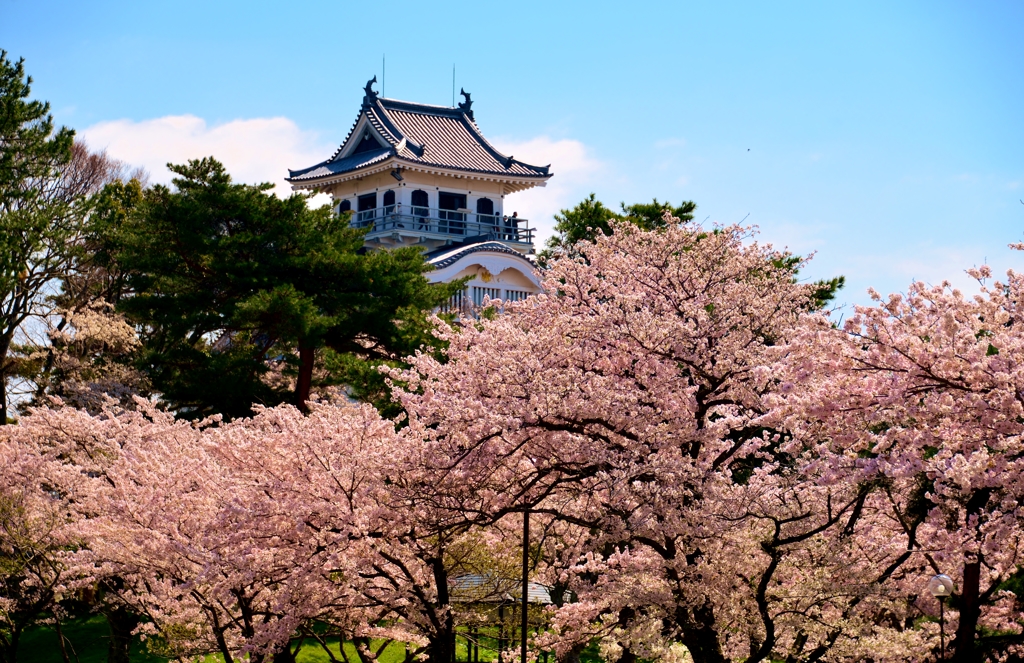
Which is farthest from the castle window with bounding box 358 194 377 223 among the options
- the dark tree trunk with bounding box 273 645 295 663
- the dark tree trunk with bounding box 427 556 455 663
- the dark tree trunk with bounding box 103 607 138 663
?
the dark tree trunk with bounding box 427 556 455 663

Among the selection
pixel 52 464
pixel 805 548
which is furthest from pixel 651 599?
pixel 52 464

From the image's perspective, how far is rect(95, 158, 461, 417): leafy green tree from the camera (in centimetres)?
2686

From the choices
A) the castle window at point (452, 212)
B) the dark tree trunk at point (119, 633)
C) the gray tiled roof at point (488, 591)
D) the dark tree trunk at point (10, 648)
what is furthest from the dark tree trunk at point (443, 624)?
the castle window at point (452, 212)

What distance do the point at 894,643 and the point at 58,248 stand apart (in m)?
24.4

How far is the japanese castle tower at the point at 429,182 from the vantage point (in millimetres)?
46906

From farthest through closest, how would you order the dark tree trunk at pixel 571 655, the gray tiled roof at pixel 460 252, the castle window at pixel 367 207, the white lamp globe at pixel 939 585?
the castle window at pixel 367 207, the gray tiled roof at pixel 460 252, the dark tree trunk at pixel 571 655, the white lamp globe at pixel 939 585

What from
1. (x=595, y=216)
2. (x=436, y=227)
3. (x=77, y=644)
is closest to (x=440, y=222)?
(x=436, y=227)

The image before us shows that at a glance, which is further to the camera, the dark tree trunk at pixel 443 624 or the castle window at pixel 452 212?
the castle window at pixel 452 212

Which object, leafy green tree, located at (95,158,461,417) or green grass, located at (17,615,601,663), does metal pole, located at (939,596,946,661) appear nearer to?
green grass, located at (17,615,601,663)

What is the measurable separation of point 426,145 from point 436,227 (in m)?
4.26

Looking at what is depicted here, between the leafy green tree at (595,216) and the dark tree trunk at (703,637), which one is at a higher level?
the leafy green tree at (595,216)

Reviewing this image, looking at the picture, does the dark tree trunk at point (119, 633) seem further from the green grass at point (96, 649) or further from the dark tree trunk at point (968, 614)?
the dark tree trunk at point (968, 614)

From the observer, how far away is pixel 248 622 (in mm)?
14602

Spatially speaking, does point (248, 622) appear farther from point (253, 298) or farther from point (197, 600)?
point (253, 298)
